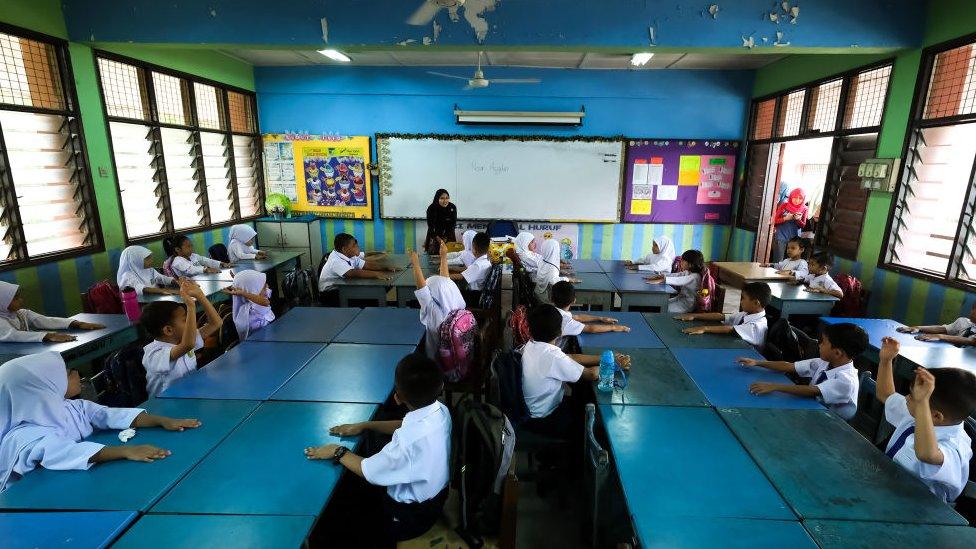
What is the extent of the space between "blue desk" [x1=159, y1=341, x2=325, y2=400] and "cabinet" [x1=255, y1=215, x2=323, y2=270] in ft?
13.8

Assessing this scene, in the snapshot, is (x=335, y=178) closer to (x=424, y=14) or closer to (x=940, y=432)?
(x=424, y=14)

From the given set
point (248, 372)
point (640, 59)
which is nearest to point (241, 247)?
point (248, 372)

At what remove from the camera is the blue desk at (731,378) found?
7.26 ft

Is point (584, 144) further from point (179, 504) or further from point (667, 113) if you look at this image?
point (179, 504)

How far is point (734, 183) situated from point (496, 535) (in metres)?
6.81

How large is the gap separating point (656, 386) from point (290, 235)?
6.02 metres

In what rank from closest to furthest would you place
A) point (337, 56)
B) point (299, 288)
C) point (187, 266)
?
point (299, 288), point (187, 266), point (337, 56)

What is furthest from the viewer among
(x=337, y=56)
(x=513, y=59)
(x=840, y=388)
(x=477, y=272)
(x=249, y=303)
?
(x=513, y=59)

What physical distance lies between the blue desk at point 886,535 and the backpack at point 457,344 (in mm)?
1915

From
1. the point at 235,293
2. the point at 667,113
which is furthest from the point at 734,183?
the point at 235,293

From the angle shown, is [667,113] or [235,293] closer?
[235,293]

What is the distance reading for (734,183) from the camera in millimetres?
6945

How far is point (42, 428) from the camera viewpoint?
1692 millimetres

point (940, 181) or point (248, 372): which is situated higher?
point (940, 181)
